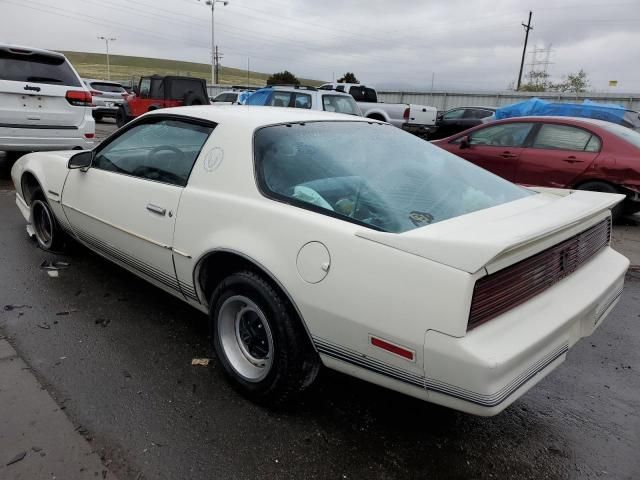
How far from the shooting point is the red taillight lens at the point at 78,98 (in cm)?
678

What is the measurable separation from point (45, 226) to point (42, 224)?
5cm

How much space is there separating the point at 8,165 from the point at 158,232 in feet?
24.6

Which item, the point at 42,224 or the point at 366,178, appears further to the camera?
the point at 42,224

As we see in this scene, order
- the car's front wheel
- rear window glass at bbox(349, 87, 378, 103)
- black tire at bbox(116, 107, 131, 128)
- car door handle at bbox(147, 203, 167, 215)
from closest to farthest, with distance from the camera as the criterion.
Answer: car door handle at bbox(147, 203, 167, 215) < the car's front wheel < black tire at bbox(116, 107, 131, 128) < rear window glass at bbox(349, 87, 378, 103)

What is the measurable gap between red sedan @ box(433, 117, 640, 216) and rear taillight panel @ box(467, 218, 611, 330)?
164 inches

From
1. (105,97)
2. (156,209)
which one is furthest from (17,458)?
(105,97)

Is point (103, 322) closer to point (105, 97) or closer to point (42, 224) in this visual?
point (42, 224)

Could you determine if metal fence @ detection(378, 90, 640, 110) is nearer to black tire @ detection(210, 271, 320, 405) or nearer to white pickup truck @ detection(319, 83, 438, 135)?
white pickup truck @ detection(319, 83, 438, 135)

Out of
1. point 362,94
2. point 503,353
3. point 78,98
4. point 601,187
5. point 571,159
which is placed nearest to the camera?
point 503,353

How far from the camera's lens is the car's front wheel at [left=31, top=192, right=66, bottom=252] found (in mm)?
4227

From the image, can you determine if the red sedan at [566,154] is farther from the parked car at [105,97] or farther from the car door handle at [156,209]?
the parked car at [105,97]

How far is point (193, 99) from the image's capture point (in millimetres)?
15023

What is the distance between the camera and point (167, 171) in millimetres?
2949

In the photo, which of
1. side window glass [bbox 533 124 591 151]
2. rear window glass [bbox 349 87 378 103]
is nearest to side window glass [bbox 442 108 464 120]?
rear window glass [bbox 349 87 378 103]
